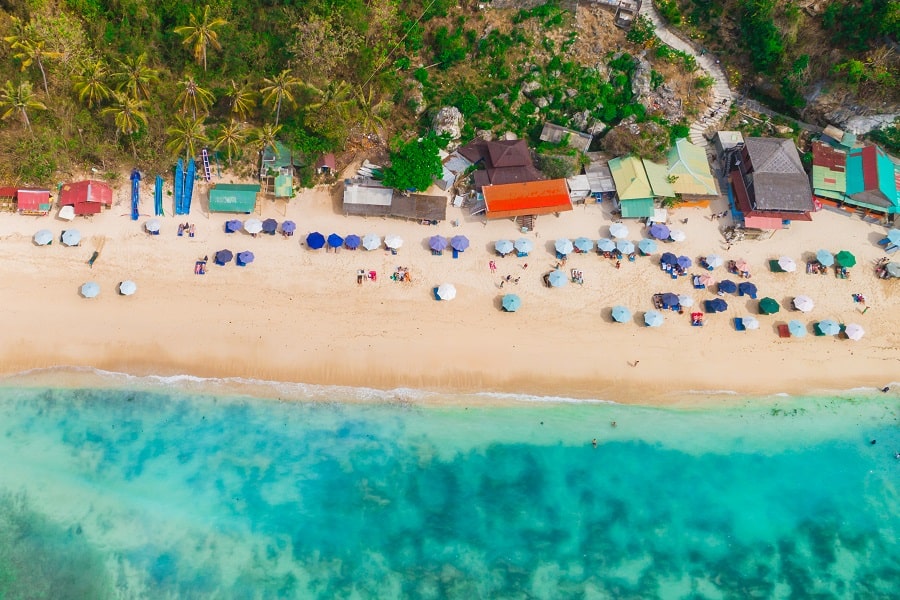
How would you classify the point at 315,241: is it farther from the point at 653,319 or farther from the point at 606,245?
the point at 653,319

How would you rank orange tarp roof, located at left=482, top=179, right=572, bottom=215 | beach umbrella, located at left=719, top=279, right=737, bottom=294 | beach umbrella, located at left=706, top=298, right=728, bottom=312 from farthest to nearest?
orange tarp roof, located at left=482, top=179, right=572, bottom=215 → beach umbrella, located at left=719, top=279, right=737, bottom=294 → beach umbrella, located at left=706, top=298, right=728, bottom=312

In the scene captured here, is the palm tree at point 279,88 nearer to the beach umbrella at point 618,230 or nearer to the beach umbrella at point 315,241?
the beach umbrella at point 315,241

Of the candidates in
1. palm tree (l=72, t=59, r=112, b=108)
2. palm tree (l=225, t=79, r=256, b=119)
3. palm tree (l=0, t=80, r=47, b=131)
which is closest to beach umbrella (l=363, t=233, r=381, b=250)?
palm tree (l=225, t=79, r=256, b=119)

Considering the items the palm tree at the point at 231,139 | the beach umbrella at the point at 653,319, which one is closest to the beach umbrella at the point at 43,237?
the palm tree at the point at 231,139

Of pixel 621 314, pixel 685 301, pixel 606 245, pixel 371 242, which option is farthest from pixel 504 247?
pixel 685 301

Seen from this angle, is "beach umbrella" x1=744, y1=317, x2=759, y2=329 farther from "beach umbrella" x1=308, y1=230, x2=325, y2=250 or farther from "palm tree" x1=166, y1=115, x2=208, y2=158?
"palm tree" x1=166, y1=115, x2=208, y2=158

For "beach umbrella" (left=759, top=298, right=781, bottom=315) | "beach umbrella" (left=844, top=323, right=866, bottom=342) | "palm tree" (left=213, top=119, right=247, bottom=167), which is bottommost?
"beach umbrella" (left=844, top=323, right=866, bottom=342)
